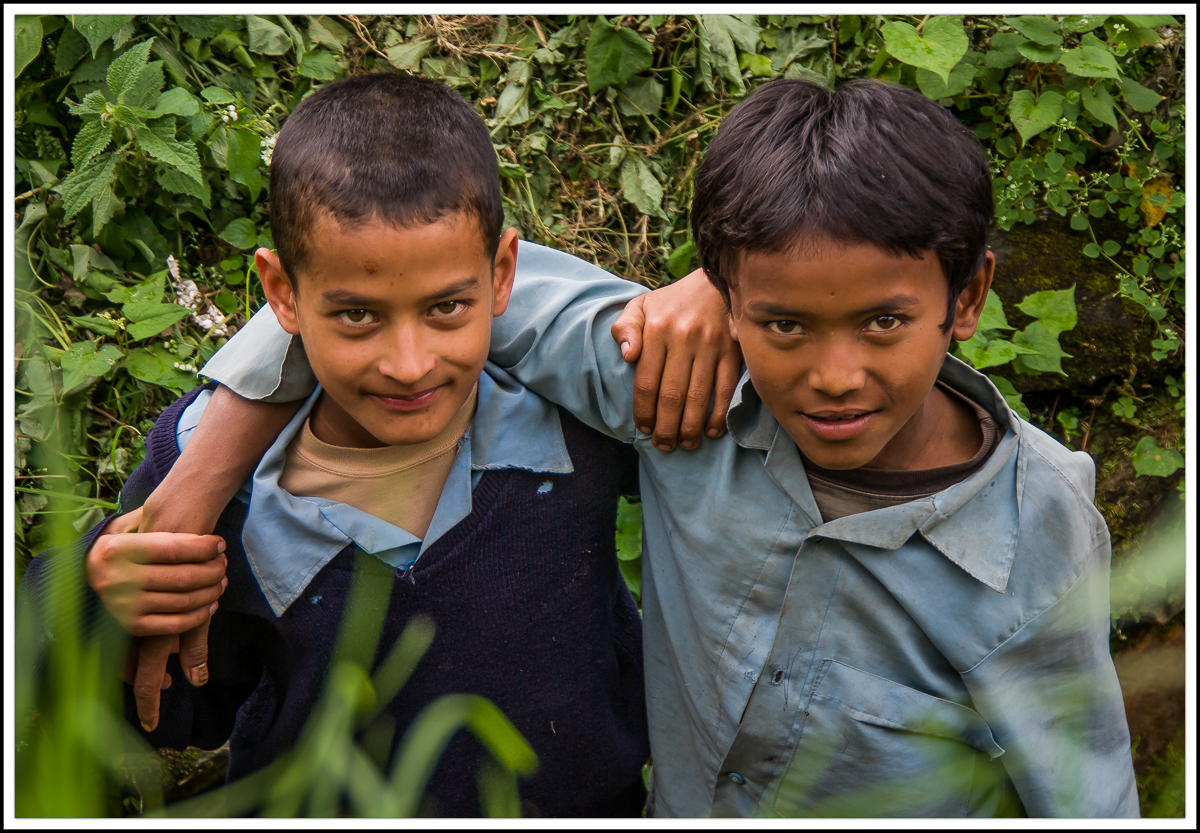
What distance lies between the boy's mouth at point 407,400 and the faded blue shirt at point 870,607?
9.6 inches

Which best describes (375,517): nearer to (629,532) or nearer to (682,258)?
(629,532)

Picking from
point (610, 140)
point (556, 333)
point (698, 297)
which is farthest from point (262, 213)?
point (698, 297)

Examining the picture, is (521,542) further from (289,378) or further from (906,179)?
(906,179)

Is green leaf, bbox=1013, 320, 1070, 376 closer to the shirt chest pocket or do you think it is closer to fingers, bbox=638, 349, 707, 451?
the shirt chest pocket

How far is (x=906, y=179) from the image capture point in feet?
4.16

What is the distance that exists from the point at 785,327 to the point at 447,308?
507 mm

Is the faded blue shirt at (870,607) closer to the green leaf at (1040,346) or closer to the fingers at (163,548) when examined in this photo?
the fingers at (163,548)

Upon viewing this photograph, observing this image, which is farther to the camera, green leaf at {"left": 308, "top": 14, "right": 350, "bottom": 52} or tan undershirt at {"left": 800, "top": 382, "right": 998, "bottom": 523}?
green leaf at {"left": 308, "top": 14, "right": 350, "bottom": 52}

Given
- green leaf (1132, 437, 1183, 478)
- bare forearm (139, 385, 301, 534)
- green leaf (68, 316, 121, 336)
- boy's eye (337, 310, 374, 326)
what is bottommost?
green leaf (1132, 437, 1183, 478)

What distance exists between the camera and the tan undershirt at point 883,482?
4.77ft

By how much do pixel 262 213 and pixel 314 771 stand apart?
2.04m

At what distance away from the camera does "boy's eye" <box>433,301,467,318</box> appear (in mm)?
1358

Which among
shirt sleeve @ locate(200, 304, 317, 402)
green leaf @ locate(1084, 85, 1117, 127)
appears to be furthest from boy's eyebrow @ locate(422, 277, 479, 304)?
green leaf @ locate(1084, 85, 1117, 127)

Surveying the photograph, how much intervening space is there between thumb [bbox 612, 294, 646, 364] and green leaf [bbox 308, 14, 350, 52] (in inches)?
60.3
